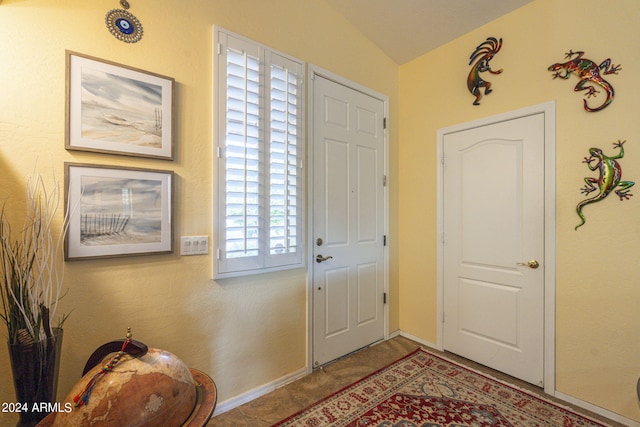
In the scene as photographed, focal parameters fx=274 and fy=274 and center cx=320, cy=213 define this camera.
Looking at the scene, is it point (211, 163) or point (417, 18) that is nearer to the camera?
point (211, 163)

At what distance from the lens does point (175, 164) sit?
168 cm

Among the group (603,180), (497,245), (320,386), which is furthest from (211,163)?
(603,180)

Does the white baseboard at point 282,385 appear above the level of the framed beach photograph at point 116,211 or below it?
below

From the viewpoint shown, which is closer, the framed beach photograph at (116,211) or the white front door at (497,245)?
the framed beach photograph at (116,211)

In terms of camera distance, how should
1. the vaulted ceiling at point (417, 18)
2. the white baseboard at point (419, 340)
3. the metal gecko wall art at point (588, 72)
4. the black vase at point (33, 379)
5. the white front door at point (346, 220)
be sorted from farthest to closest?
1. the white baseboard at point (419, 340)
2. the white front door at point (346, 220)
3. the vaulted ceiling at point (417, 18)
4. the metal gecko wall art at point (588, 72)
5. the black vase at point (33, 379)

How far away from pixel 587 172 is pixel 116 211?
2.98 meters

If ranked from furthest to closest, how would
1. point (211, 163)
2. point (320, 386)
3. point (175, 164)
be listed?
point (320, 386) < point (211, 163) < point (175, 164)

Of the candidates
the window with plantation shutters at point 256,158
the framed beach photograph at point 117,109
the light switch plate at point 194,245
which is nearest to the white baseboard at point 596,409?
the window with plantation shutters at point 256,158

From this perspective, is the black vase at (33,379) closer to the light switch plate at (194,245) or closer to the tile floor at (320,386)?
the light switch plate at (194,245)

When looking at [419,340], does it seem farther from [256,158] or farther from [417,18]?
[417,18]

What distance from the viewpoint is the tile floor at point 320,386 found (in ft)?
5.91

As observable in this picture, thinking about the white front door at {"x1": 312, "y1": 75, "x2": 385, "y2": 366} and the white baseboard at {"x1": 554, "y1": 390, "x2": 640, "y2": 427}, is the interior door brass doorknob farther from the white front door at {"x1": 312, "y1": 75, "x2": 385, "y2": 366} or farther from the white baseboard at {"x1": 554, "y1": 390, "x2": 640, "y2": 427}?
the white front door at {"x1": 312, "y1": 75, "x2": 385, "y2": 366}

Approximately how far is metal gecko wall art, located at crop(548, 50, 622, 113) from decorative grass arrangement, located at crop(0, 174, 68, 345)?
128 inches

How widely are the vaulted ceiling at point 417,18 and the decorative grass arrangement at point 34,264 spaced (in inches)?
100
